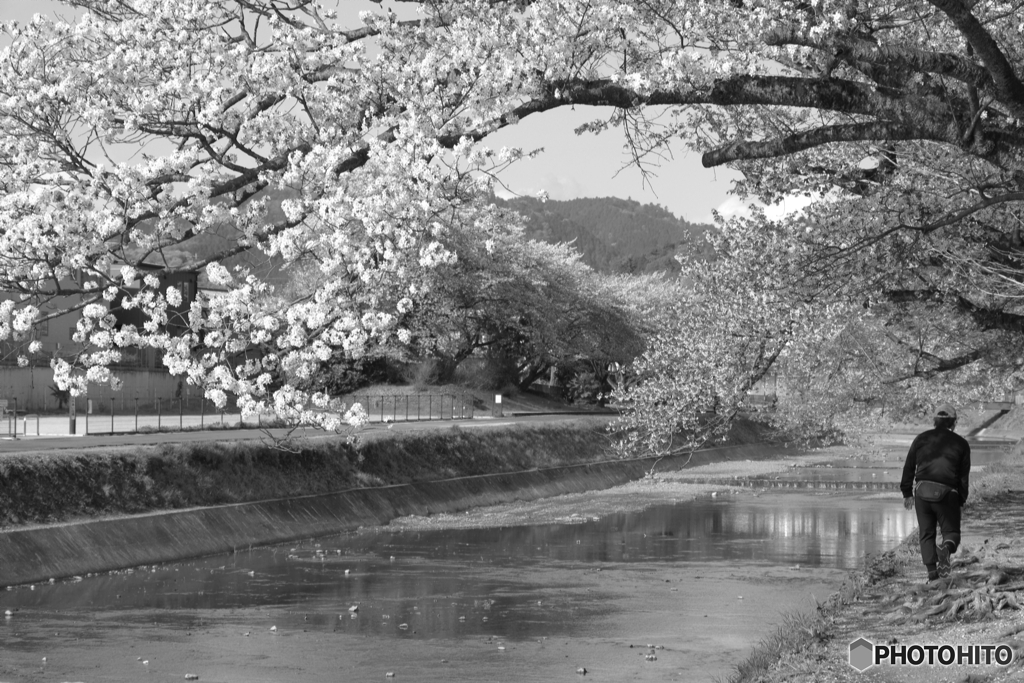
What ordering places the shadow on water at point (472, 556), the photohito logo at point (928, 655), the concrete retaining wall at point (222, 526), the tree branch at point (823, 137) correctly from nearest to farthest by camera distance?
the photohito logo at point (928, 655)
the tree branch at point (823, 137)
the shadow on water at point (472, 556)
the concrete retaining wall at point (222, 526)

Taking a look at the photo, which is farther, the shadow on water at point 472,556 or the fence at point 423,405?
the fence at point 423,405

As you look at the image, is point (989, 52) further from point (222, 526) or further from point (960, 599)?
point (222, 526)

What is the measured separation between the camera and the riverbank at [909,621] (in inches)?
376

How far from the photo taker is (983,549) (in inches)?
616

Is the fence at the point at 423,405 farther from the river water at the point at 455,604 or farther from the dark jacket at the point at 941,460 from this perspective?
the dark jacket at the point at 941,460

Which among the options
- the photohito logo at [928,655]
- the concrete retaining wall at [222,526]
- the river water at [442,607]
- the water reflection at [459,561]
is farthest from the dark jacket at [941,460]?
the concrete retaining wall at [222,526]

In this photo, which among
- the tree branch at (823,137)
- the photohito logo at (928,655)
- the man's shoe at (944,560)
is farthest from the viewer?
the man's shoe at (944,560)

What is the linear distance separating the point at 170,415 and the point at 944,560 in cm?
3987

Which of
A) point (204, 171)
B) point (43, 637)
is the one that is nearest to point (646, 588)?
point (43, 637)

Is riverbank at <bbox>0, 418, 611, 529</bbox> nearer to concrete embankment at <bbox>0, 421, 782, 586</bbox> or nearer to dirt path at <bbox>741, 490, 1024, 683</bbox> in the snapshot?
concrete embankment at <bbox>0, 421, 782, 586</bbox>

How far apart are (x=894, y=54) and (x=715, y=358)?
18.4 meters

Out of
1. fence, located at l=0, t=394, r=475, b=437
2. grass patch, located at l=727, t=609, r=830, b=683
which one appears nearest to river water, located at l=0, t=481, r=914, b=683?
grass patch, located at l=727, t=609, r=830, b=683

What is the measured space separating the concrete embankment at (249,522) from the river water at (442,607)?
0.53m

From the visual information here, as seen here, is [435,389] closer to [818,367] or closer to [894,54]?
[818,367]
